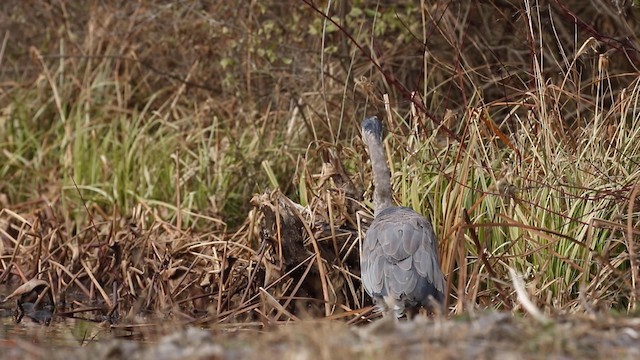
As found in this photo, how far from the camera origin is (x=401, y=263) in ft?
18.1

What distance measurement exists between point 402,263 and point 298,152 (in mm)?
3267

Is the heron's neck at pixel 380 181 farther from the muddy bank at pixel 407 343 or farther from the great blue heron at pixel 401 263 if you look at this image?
the muddy bank at pixel 407 343

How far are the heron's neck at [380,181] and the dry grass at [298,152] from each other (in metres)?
0.22

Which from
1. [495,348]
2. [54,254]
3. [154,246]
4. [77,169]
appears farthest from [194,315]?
[495,348]

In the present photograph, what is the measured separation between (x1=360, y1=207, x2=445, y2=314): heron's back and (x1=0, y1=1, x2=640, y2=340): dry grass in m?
0.13

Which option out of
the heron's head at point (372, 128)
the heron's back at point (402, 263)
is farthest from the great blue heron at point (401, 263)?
the heron's head at point (372, 128)

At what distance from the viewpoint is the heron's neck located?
616 cm

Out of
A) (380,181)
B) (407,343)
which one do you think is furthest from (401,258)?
(407,343)

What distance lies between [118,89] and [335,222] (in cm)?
407

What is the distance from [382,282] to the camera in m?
5.50

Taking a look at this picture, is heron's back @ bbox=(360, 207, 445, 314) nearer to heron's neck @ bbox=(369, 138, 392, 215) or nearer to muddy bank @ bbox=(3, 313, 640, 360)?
heron's neck @ bbox=(369, 138, 392, 215)

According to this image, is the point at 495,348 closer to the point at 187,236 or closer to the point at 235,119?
the point at 187,236

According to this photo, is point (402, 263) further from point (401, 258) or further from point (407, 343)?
point (407, 343)

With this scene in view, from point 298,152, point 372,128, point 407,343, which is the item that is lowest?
point 407,343
